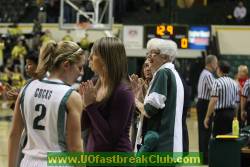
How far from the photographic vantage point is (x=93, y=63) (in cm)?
360

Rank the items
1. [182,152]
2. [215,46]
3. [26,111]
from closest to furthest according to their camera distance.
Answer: [26,111]
[182,152]
[215,46]

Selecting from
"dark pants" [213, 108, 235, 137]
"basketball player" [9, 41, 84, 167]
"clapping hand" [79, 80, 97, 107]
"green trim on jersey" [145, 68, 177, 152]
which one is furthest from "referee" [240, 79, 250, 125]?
"basketball player" [9, 41, 84, 167]

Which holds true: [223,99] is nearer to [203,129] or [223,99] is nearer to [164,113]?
[203,129]

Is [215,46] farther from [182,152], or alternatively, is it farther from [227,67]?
[182,152]

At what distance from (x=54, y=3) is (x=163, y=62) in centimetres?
2042

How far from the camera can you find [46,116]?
10.6ft

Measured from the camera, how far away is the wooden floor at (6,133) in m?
10.3

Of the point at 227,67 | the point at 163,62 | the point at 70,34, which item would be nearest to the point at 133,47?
the point at 70,34

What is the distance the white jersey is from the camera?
3.22 m

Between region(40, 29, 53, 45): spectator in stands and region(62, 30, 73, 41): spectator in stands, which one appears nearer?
region(62, 30, 73, 41): spectator in stands

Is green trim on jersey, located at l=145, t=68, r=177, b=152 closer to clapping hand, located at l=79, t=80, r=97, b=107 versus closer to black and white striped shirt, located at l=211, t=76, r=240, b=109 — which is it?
clapping hand, located at l=79, t=80, r=97, b=107

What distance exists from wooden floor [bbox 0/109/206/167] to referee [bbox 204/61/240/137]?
2635 millimetres

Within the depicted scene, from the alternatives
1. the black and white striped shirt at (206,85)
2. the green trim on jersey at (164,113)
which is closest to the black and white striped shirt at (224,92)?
the black and white striped shirt at (206,85)

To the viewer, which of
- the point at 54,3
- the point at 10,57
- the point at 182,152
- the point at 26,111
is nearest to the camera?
the point at 26,111
